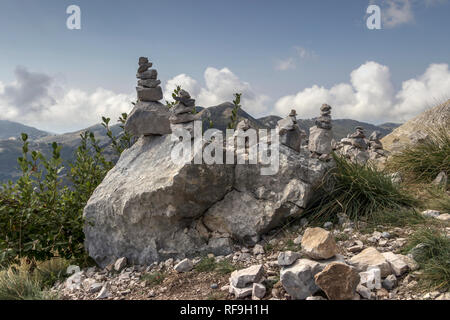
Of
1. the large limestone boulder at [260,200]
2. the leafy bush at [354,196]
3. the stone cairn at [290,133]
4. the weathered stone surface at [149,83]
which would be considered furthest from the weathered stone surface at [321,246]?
the weathered stone surface at [149,83]

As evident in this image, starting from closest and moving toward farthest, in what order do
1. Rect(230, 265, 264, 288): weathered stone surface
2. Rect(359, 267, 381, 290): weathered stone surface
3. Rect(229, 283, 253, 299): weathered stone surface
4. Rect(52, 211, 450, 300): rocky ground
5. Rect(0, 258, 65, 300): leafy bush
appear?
Rect(52, 211, 450, 300): rocky ground, Rect(359, 267, 381, 290): weathered stone surface, Rect(229, 283, 253, 299): weathered stone surface, Rect(230, 265, 264, 288): weathered stone surface, Rect(0, 258, 65, 300): leafy bush

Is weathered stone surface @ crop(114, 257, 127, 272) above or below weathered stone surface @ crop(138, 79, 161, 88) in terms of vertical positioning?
below

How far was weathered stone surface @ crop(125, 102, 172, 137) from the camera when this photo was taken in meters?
6.21

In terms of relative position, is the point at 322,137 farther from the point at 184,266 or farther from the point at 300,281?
the point at 184,266

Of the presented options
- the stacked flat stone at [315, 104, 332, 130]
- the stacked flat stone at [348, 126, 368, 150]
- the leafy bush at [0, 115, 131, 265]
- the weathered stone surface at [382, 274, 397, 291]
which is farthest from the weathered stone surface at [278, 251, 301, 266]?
the stacked flat stone at [348, 126, 368, 150]

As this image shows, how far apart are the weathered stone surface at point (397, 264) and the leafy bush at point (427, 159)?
472cm

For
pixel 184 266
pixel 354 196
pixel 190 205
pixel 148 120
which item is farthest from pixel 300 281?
pixel 148 120

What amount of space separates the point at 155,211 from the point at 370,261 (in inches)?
136

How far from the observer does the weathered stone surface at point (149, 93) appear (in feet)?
21.1

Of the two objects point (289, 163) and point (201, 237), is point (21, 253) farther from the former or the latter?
point (289, 163)

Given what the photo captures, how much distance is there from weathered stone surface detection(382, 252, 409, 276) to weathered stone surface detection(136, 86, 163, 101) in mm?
5296

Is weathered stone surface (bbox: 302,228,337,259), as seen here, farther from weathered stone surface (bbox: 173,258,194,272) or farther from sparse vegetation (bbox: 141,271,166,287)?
sparse vegetation (bbox: 141,271,166,287)

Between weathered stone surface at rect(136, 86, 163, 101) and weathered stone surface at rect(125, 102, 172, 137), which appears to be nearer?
weathered stone surface at rect(125, 102, 172, 137)
